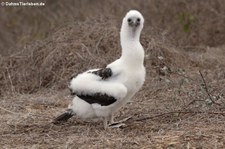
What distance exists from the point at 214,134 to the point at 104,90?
1211mm

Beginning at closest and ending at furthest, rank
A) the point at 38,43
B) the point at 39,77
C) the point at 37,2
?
the point at 39,77 → the point at 38,43 → the point at 37,2

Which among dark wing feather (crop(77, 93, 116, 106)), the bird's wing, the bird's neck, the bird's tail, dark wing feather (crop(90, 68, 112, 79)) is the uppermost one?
→ the bird's neck

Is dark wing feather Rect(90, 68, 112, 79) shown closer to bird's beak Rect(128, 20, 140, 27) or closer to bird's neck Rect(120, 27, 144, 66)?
bird's neck Rect(120, 27, 144, 66)

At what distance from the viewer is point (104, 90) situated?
6461 millimetres

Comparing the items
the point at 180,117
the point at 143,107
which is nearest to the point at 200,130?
the point at 180,117

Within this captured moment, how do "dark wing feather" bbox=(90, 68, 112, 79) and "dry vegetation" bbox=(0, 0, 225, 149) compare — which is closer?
"dry vegetation" bbox=(0, 0, 225, 149)

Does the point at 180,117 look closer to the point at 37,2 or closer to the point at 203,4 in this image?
the point at 203,4

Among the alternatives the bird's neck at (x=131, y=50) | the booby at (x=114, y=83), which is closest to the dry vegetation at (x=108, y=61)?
the booby at (x=114, y=83)

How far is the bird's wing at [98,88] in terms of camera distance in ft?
20.9

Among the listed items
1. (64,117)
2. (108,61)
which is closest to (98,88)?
(64,117)

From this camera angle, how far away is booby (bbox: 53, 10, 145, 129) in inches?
253

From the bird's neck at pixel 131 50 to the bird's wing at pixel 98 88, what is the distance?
235 millimetres

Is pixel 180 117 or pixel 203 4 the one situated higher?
pixel 203 4

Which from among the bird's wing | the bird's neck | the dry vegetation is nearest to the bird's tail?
the dry vegetation
